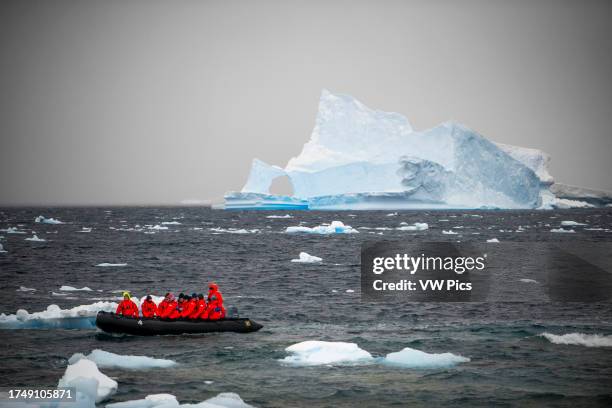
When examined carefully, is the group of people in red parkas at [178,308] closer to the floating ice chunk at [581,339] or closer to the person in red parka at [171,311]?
the person in red parka at [171,311]

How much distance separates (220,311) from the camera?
18.8 m

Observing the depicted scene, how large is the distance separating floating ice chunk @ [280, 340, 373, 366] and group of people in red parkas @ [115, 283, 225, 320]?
3405mm

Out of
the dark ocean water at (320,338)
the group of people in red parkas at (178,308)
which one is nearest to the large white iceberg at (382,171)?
the dark ocean water at (320,338)

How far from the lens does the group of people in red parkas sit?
18.0 m

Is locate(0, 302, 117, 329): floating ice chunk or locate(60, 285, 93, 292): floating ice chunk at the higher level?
locate(0, 302, 117, 329): floating ice chunk

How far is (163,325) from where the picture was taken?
17938 mm

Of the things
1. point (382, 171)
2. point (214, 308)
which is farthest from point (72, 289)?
point (382, 171)

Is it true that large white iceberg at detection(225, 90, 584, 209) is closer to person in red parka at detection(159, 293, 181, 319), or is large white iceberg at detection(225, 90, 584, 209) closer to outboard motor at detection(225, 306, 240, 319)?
outboard motor at detection(225, 306, 240, 319)

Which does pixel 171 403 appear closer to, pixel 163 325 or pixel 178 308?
pixel 163 325

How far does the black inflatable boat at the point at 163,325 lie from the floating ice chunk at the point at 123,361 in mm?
2561

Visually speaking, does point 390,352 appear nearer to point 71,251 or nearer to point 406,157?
point 71,251

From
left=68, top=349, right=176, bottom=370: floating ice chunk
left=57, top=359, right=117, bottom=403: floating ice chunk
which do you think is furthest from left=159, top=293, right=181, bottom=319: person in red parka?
left=57, top=359, right=117, bottom=403: floating ice chunk

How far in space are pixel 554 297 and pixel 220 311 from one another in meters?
12.5

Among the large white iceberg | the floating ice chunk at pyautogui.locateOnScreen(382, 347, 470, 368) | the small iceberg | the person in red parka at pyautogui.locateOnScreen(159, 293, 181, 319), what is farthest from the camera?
the large white iceberg
